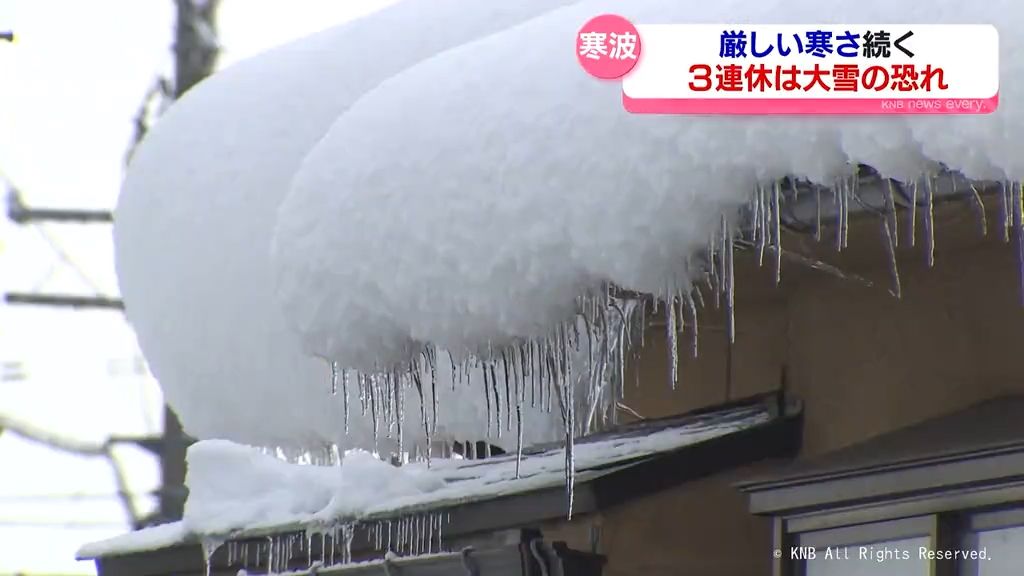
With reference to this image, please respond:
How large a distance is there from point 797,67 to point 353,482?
9.15 feet

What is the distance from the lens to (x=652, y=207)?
13.2 ft

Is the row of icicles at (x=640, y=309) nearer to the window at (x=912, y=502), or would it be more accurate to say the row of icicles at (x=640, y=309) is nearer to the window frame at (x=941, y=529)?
the window at (x=912, y=502)

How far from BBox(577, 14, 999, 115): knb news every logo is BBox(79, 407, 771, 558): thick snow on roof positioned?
67.4 inches

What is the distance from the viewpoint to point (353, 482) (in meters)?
6.21

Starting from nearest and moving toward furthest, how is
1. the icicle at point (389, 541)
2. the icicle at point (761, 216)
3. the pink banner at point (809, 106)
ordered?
1. the pink banner at point (809, 106)
2. the icicle at point (761, 216)
3. the icicle at point (389, 541)

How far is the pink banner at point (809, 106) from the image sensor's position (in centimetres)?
363

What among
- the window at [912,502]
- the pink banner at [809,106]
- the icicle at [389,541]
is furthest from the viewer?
the icicle at [389,541]

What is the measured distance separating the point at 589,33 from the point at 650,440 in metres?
1.85

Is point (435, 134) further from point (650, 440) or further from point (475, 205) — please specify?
point (650, 440)

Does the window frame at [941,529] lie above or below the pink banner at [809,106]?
below

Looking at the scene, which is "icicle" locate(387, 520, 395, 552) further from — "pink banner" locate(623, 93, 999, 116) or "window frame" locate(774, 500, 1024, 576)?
"pink banner" locate(623, 93, 999, 116)

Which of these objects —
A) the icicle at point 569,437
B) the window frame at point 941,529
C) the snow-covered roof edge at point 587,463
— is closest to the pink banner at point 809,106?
the icicle at point 569,437

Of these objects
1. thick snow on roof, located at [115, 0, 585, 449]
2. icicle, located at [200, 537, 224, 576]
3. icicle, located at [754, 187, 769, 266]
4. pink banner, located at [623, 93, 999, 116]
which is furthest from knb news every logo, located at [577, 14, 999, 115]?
icicle, located at [200, 537, 224, 576]

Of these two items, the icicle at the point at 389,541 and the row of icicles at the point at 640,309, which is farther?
the icicle at the point at 389,541
